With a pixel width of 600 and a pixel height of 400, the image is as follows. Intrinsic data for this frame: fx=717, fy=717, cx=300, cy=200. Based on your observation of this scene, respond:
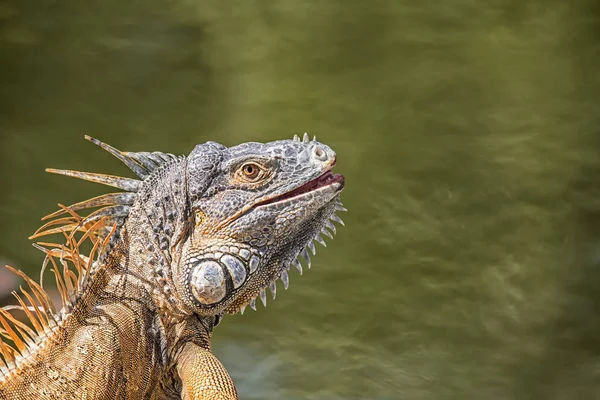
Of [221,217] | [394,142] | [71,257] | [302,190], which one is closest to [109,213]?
[71,257]

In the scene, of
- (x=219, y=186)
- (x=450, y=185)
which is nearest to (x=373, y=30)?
(x=450, y=185)

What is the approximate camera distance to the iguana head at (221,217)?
6.20 feet

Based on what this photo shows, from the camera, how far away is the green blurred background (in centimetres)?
471

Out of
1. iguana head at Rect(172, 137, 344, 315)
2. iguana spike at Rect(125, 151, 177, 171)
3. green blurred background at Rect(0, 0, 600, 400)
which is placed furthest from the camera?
green blurred background at Rect(0, 0, 600, 400)

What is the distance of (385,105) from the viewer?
193 inches

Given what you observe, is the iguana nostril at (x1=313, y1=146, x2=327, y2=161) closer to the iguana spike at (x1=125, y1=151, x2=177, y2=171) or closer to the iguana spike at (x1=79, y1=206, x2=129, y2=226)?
the iguana spike at (x1=125, y1=151, x2=177, y2=171)

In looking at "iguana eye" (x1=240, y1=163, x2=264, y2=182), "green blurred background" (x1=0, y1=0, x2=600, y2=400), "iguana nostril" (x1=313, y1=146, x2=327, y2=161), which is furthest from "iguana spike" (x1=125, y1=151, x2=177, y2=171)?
"green blurred background" (x1=0, y1=0, x2=600, y2=400)

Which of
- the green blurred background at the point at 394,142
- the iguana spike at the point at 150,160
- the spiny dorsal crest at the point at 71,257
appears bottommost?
the spiny dorsal crest at the point at 71,257

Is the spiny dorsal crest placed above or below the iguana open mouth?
below

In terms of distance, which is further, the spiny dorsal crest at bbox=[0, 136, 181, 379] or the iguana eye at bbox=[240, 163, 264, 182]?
the iguana eye at bbox=[240, 163, 264, 182]

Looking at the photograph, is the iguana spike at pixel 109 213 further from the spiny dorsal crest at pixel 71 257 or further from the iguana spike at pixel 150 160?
the iguana spike at pixel 150 160

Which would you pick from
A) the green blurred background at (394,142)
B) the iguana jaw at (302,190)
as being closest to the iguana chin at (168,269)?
the iguana jaw at (302,190)

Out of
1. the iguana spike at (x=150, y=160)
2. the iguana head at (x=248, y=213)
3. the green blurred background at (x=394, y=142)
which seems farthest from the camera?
the green blurred background at (x=394, y=142)

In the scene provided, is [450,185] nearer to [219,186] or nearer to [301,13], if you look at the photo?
[301,13]
